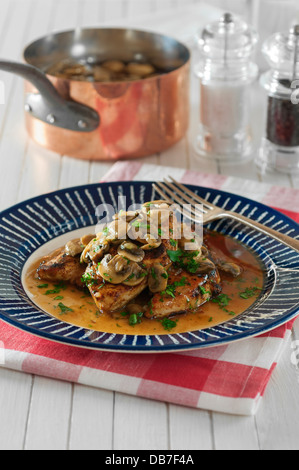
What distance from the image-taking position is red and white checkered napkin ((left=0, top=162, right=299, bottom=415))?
139 cm

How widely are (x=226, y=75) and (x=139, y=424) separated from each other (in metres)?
1.46

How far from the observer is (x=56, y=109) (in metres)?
2.35

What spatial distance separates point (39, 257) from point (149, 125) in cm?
82

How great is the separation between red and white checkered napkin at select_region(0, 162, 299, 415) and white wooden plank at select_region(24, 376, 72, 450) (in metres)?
0.02

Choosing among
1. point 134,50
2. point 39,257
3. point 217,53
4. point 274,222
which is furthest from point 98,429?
point 134,50

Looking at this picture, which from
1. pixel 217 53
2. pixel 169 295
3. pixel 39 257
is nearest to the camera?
pixel 169 295

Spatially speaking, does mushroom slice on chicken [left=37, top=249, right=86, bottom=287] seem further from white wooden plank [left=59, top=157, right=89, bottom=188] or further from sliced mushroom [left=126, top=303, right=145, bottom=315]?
white wooden plank [left=59, top=157, right=89, bottom=188]

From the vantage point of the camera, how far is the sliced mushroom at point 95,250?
1593 mm

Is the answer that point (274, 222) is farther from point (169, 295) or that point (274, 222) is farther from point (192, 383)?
point (192, 383)

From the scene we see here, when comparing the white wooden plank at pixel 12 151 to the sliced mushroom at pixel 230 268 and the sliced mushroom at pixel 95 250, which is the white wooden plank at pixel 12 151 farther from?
the sliced mushroom at pixel 230 268

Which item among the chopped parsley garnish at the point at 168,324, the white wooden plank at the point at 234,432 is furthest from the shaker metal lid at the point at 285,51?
the white wooden plank at the point at 234,432

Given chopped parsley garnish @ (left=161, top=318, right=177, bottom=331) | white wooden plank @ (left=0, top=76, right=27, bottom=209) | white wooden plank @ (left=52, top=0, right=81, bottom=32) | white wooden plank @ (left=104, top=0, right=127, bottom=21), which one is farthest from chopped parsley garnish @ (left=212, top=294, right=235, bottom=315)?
white wooden plank @ (left=104, top=0, right=127, bottom=21)

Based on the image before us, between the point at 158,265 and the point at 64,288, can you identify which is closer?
the point at 158,265

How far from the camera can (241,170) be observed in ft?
8.23
